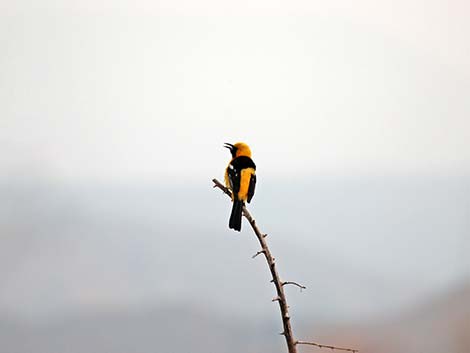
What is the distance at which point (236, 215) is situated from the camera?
187cm

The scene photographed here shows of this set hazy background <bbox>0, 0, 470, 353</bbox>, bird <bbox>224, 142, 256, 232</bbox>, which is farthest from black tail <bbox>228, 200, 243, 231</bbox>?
hazy background <bbox>0, 0, 470, 353</bbox>

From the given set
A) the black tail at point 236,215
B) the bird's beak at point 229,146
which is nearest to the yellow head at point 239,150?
the bird's beak at point 229,146

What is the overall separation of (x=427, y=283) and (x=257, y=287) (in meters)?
0.56

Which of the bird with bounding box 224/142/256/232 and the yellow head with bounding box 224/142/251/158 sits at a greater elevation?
the yellow head with bounding box 224/142/251/158

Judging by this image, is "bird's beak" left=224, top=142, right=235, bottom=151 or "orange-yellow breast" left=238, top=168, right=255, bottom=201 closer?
"orange-yellow breast" left=238, top=168, right=255, bottom=201

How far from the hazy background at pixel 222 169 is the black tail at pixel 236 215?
0.41ft

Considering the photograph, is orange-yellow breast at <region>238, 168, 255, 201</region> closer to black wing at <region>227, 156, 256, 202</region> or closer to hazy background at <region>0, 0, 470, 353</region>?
black wing at <region>227, 156, 256, 202</region>

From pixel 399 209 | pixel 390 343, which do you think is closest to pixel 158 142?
pixel 399 209

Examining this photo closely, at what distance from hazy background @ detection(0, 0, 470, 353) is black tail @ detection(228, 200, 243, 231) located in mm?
125

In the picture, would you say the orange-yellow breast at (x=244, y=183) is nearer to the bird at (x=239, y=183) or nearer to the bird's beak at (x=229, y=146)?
the bird at (x=239, y=183)

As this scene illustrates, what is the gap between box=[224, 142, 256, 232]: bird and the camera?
1.87 m

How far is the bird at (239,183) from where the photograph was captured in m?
1.87

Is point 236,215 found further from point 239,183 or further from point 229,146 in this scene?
point 229,146

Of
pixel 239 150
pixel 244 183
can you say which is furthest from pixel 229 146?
pixel 244 183
